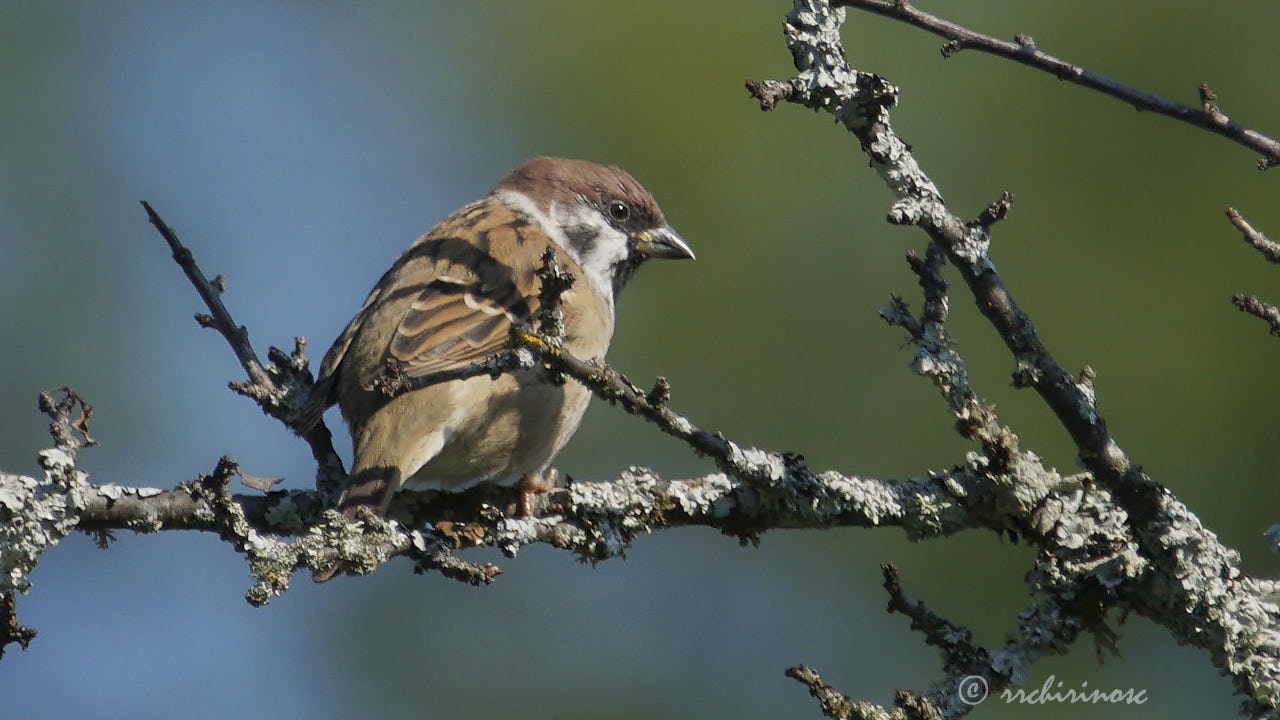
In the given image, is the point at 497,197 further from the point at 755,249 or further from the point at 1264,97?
the point at 1264,97

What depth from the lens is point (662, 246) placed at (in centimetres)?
587

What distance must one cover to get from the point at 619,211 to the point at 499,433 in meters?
1.73

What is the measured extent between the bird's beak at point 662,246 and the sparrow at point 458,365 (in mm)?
210

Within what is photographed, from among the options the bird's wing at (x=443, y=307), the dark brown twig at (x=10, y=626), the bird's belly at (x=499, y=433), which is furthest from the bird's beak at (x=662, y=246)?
the dark brown twig at (x=10, y=626)

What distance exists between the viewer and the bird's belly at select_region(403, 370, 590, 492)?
4484 mm

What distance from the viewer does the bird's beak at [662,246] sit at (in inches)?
231

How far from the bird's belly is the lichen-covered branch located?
1683 millimetres

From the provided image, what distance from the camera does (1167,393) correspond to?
17.6ft

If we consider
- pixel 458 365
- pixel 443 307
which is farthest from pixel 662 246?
pixel 458 365

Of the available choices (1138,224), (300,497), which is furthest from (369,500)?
(1138,224)

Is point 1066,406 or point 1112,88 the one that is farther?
point 1066,406

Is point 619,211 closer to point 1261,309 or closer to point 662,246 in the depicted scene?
point 662,246

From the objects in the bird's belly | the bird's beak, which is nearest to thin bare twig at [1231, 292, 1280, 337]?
the bird's belly

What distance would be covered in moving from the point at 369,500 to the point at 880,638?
3.10m
